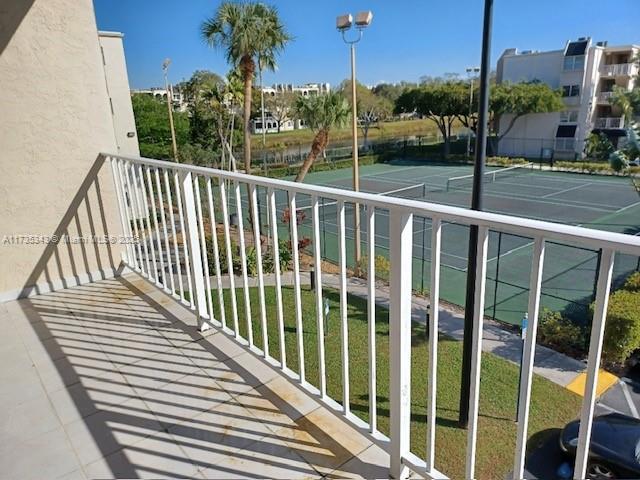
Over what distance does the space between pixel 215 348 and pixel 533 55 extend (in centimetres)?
3493

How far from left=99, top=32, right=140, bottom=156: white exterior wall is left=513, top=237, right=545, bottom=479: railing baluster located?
14570 mm

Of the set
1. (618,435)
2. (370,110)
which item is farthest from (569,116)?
(618,435)

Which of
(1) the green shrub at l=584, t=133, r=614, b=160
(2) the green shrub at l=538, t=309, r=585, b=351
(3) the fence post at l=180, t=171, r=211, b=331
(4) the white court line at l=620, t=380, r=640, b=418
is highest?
(3) the fence post at l=180, t=171, r=211, b=331

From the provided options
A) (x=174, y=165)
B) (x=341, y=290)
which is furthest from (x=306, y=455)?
(x=174, y=165)

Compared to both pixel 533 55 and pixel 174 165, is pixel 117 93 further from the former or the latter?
pixel 533 55

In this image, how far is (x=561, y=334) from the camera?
7.28m

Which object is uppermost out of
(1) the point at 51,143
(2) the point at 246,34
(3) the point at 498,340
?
(2) the point at 246,34

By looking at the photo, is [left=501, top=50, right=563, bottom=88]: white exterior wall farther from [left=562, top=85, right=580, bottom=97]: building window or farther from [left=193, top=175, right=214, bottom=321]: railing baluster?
[left=193, top=175, right=214, bottom=321]: railing baluster

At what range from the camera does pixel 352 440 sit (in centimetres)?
161

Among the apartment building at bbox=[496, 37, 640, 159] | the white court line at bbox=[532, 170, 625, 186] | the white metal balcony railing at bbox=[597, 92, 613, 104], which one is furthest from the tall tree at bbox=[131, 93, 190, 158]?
the white metal balcony railing at bbox=[597, 92, 613, 104]

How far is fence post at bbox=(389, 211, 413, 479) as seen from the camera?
118 cm

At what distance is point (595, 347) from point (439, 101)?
31.8 m

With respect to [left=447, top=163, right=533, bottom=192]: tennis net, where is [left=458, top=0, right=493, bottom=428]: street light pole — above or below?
above

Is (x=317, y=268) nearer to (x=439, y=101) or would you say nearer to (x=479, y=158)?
(x=479, y=158)
